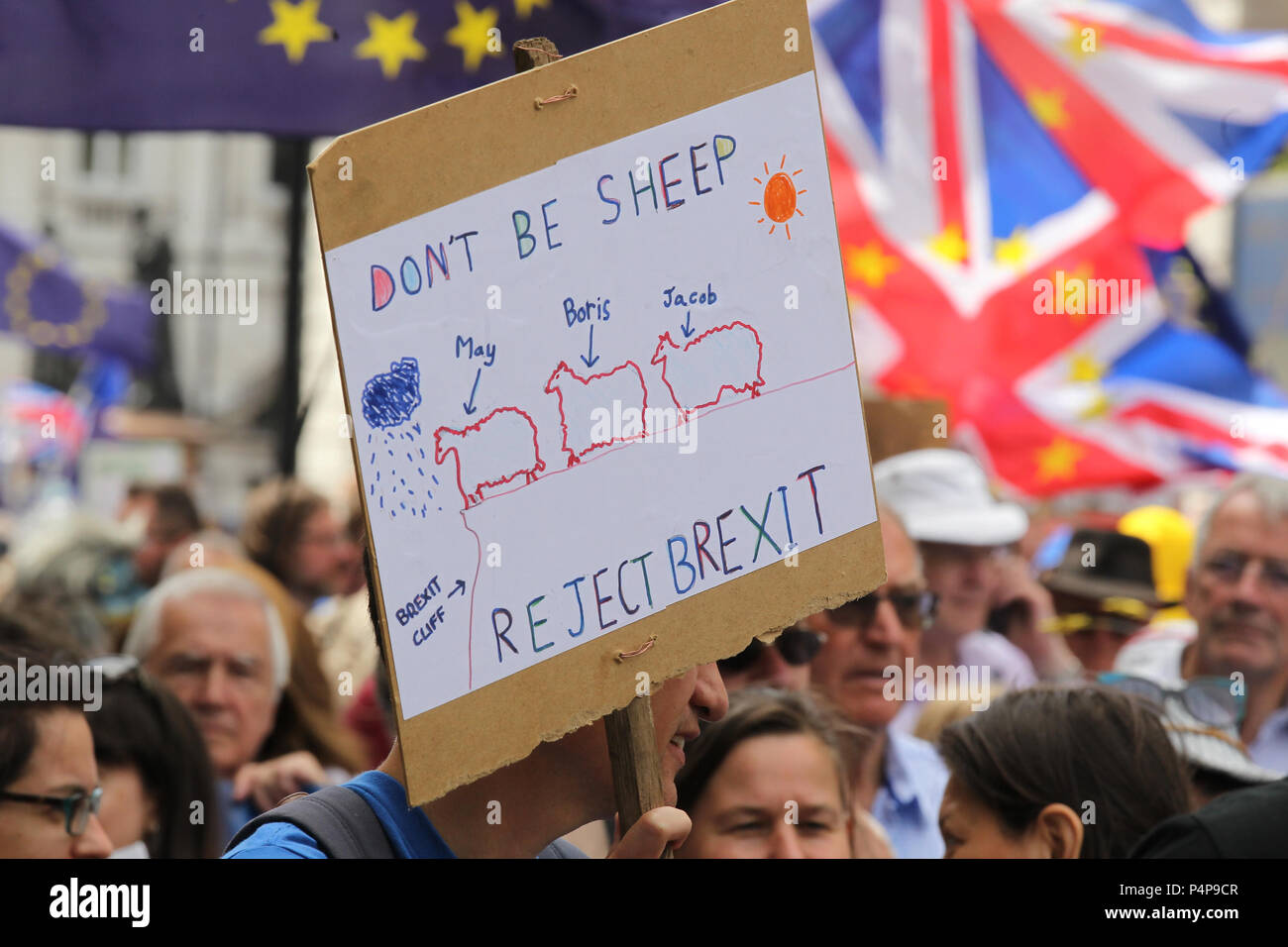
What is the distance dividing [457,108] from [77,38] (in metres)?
2.25

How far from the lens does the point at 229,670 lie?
14.5ft

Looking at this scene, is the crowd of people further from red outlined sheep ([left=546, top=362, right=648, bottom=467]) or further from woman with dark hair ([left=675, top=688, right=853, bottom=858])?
red outlined sheep ([left=546, top=362, right=648, bottom=467])

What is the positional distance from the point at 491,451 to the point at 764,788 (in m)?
1.43

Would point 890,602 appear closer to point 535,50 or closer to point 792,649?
point 792,649

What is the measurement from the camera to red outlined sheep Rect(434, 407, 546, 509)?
1885mm

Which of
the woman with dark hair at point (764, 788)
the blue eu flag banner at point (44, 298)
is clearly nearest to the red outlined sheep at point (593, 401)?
the woman with dark hair at point (764, 788)

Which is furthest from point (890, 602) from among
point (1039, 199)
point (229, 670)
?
point (1039, 199)

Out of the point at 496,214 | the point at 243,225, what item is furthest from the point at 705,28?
the point at 243,225

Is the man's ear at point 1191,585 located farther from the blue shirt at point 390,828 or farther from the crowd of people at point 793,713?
the blue shirt at point 390,828

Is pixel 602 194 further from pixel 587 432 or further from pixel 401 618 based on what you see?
pixel 401 618

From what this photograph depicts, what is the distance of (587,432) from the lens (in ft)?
6.48

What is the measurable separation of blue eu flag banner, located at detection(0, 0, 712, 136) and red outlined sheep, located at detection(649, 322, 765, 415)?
76.5 inches

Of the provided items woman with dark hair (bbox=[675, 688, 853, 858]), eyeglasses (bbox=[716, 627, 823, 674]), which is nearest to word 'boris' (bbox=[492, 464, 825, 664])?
woman with dark hair (bbox=[675, 688, 853, 858])
